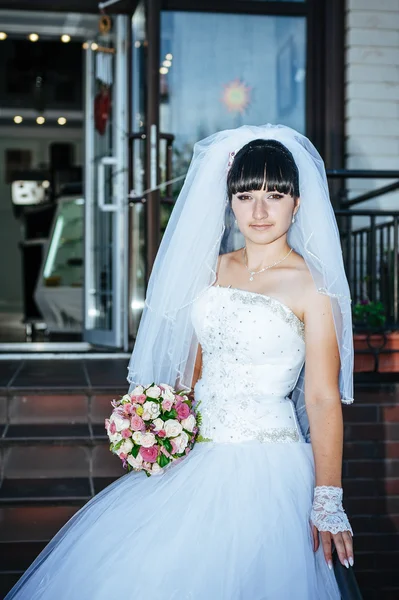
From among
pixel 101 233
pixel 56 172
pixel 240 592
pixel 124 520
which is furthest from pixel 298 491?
pixel 56 172

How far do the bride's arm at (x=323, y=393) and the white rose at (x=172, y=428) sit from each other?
13.7 inches

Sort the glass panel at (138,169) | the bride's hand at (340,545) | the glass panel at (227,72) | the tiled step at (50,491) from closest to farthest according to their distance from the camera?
the bride's hand at (340,545)
the tiled step at (50,491)
the glass panel at (138,169)
the glass panel at (227,72)

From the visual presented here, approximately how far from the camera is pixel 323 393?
2.16m

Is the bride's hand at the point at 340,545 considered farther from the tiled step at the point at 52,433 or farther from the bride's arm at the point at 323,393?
the tiled step at the point at 52,433

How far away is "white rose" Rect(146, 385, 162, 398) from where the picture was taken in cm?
229

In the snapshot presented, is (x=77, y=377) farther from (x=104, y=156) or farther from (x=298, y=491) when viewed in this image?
(x=298, y=491)

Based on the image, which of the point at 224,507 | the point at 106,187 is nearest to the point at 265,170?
the point at 224,507

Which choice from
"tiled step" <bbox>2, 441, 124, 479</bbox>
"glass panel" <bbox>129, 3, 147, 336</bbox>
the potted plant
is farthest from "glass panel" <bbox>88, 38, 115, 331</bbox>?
the potted plant

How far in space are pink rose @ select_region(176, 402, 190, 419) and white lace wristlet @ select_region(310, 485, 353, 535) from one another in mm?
405

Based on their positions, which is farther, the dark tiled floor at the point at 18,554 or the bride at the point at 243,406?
the dark tiled floor at the point at 18,554

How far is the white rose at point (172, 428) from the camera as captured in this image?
2.23 meters

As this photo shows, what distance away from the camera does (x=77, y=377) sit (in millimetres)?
5176

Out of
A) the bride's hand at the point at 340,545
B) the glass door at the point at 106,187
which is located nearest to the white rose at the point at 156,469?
the bride's hand at the point at 340,545

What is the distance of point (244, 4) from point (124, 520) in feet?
17.2
